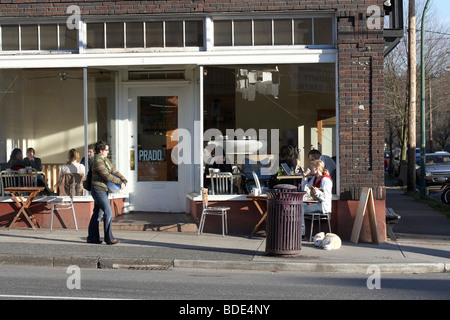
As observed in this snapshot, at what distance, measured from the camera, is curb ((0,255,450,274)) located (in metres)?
8.88

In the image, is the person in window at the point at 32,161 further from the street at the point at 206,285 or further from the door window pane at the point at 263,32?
the door window pane at the point at 263,32

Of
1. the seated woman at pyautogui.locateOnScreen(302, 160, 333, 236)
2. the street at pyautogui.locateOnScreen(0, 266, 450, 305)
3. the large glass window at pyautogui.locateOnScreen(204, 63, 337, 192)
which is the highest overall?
the large glass window at pyautogui.locateOnScreen(204, 63, 337, 192)

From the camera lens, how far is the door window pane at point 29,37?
11.8 meters

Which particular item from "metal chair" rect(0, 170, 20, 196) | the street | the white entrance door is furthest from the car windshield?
"metal chair" rect(0, 170, 20, 196)

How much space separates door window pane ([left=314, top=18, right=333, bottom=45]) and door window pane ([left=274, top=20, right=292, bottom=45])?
0.49 m

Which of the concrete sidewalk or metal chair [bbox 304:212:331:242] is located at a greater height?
metal chair [bbox 304:212:331:242]

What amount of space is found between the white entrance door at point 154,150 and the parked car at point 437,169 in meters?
14.0

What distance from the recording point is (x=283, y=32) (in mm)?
11344

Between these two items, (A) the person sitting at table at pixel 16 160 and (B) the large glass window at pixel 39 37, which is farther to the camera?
(A) the person sitting at table at pixel 16 160

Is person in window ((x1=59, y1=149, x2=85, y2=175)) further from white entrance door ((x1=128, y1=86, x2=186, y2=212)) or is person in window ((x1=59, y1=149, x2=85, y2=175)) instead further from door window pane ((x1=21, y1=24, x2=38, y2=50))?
door window pane ((x1=21, y1=24, x2=38, y2=50))

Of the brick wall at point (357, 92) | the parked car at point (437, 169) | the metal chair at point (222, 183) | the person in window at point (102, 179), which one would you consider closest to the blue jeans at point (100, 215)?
the person in window at point (102, 179)
